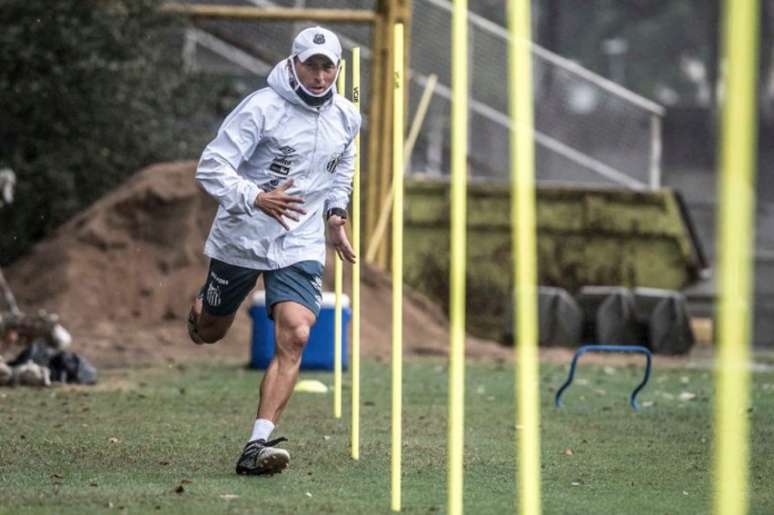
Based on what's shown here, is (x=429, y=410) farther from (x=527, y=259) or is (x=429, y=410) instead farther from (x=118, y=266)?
(x=118, y=266)

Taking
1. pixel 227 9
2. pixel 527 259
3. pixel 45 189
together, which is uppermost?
pixel 227 9

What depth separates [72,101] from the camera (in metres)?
21.8

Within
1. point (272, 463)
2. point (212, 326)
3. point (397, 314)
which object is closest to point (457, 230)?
point (397, 314)

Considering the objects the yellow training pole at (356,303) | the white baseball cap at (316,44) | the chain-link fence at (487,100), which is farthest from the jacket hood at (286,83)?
the chain-link fence at (487,100)

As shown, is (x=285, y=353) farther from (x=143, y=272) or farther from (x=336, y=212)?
(x=143, y=272)

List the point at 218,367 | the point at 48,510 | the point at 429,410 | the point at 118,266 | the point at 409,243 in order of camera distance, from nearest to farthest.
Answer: the point at 48,510
the point at 429,410
the point at 218,367
the point at 118,266
the point at 409,243

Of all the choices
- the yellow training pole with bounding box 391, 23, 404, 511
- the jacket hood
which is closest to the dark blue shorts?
the jacket hood

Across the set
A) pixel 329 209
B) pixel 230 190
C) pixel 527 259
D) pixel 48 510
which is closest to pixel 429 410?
pixel 329 209

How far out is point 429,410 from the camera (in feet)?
39.4

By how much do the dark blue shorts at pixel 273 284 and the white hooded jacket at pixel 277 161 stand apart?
0.05 meters

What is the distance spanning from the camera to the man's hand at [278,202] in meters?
8.16

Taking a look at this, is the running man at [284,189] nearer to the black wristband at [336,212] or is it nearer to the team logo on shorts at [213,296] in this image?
the black wristband at [336,212]

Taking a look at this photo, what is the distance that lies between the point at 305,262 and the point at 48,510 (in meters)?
2.23

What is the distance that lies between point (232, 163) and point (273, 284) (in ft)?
2.04
